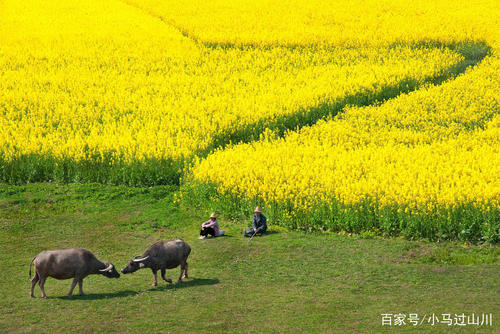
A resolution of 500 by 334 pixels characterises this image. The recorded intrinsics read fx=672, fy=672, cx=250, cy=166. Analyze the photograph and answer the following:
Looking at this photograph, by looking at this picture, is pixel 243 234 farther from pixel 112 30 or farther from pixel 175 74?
pixel 112 30

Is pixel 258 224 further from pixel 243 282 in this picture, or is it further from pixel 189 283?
pixel 189 283

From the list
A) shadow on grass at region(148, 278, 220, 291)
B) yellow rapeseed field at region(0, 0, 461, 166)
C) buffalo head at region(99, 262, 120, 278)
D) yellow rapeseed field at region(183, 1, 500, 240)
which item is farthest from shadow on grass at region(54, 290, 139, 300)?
yellow rapeseed field at region(0, 0, 461, 166)

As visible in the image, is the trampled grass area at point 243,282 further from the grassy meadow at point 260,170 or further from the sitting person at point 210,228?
the sitting person at point 210,228

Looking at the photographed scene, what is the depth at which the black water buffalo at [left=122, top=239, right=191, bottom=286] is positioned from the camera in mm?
12109

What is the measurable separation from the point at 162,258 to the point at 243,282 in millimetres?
1568

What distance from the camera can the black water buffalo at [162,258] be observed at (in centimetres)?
1211

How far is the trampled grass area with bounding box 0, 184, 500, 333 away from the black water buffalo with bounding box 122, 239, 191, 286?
351mm

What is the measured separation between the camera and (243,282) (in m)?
12.5

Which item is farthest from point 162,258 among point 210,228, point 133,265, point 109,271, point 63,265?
point 210,228

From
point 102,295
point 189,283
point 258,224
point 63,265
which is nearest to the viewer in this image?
point 63,265

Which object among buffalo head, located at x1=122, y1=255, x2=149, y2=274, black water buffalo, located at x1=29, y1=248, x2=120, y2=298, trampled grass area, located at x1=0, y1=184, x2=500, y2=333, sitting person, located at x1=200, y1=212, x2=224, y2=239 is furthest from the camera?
sitting person, located at x1=200, y1=212, x2=224, y2=239

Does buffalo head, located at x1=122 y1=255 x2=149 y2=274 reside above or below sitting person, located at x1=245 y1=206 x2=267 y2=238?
below

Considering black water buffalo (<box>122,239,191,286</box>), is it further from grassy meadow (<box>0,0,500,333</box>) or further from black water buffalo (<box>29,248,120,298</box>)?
black water buffalo (<box>29,248,120,298</box>)

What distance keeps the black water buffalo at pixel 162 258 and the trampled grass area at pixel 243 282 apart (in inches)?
13.8
